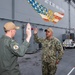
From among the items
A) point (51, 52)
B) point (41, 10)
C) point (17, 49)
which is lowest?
point (51, 52)

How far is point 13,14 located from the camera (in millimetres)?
19641

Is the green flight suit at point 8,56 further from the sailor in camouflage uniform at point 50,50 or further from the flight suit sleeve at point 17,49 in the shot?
the sailor in camouflage uniform at point 50,50

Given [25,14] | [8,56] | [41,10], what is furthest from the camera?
[41,10]

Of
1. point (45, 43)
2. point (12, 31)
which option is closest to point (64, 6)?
point (45, 43)

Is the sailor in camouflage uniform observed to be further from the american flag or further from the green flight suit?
the american flag

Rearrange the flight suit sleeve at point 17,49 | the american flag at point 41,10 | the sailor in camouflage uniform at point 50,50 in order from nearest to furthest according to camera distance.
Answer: the flight suit sleeve at point 17,49
the sailor in camouflage uniform at point 50,50
the american flag at point 41,10

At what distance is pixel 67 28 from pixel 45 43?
33.0m

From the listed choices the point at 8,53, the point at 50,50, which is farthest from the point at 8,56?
the point at 50,50

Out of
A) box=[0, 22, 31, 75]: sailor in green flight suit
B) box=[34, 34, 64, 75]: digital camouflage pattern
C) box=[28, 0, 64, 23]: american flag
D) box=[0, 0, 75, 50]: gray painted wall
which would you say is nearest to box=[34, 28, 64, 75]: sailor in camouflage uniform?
box=[34, 34, 64, 75]: digital camouflage pattern

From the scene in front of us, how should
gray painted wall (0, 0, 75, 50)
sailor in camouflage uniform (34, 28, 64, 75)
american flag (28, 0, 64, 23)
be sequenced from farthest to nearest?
american flag (28, 0, 64, 23) → gray painted wall (0, 0, 75, 50) → sailor in camouflage uniform (34, 28, 64, 75)

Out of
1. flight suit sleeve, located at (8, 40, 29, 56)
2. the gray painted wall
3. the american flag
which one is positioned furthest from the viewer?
the american flag

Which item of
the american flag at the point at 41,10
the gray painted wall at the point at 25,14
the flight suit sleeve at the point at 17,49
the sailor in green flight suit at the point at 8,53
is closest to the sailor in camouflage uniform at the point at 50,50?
the sailor in green flight suit at the point at 8,53

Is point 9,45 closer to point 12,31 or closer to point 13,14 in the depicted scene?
point 12,31

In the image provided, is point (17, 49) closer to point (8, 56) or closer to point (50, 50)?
point (8, 56)
